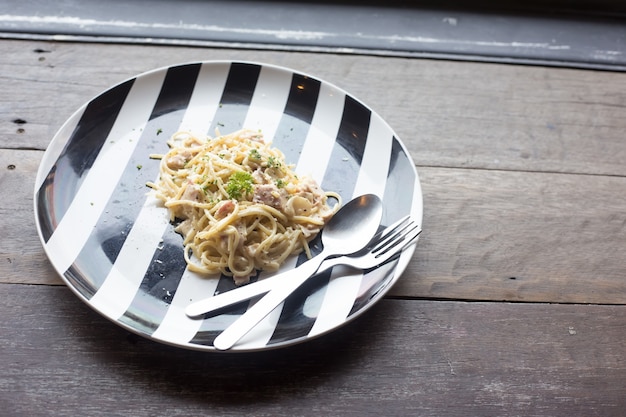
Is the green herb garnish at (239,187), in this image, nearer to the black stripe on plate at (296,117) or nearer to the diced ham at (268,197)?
the diced ham at (268,197)

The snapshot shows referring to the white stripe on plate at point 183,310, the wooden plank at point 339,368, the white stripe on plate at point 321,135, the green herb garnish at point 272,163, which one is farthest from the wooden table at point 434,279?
the green herb garnish at point 272,163

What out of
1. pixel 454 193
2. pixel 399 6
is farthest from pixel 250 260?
pixel 399 6

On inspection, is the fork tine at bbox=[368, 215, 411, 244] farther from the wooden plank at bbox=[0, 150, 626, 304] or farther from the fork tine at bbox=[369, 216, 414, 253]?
the wooden plank at bbox=[0, 150, 626, 304]

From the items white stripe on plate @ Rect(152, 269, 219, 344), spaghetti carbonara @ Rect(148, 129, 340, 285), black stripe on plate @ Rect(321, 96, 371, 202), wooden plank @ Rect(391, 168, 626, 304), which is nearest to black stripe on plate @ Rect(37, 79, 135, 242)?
spaghetti carbonara @ Rect(148, 129, 340, 285)

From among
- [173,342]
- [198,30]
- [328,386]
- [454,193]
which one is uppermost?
[198,30]

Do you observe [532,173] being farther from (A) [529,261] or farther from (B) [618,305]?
(B) [618,305]
